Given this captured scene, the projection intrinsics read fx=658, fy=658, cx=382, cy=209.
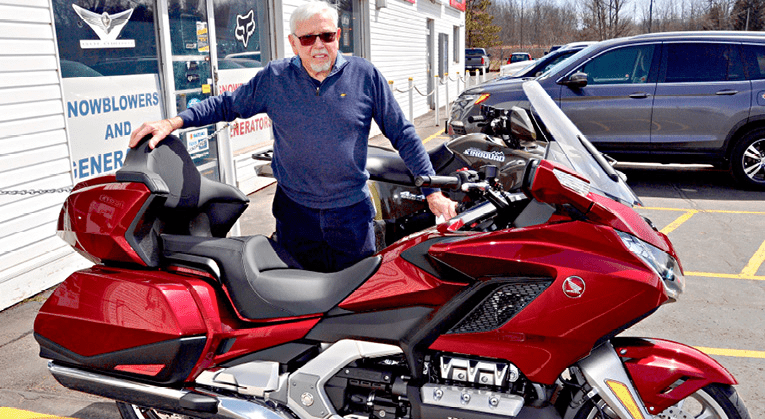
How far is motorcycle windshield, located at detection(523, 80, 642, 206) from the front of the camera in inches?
93.8

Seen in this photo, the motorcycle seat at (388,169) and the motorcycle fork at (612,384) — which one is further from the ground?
the motorcycle seat at (388,169)

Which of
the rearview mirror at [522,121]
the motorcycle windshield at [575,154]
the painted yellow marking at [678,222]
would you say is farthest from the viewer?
the painted yellow marking at [678,222]

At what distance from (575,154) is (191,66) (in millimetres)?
5702

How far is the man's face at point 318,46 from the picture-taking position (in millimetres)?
2906

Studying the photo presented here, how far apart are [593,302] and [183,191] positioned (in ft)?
5.20

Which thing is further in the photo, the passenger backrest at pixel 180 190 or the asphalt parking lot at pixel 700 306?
the asphalt parking lot at pixel 700 306

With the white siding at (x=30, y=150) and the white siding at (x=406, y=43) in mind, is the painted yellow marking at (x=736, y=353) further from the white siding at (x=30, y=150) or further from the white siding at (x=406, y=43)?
the white siding at (x=406, y=43)

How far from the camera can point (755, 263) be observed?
18.3ft

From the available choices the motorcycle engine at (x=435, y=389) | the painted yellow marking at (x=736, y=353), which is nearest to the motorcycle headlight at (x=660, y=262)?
the motorcycle engine at (x=435, y=389)

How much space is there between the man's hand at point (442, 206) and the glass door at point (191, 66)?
4370 mm

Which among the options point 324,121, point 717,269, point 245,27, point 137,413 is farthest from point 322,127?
point 245,27

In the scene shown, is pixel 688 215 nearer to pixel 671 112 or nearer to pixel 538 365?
pixel 671 112

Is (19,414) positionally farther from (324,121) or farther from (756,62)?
(756,62)

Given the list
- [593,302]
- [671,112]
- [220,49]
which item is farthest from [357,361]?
→ [671,112]
